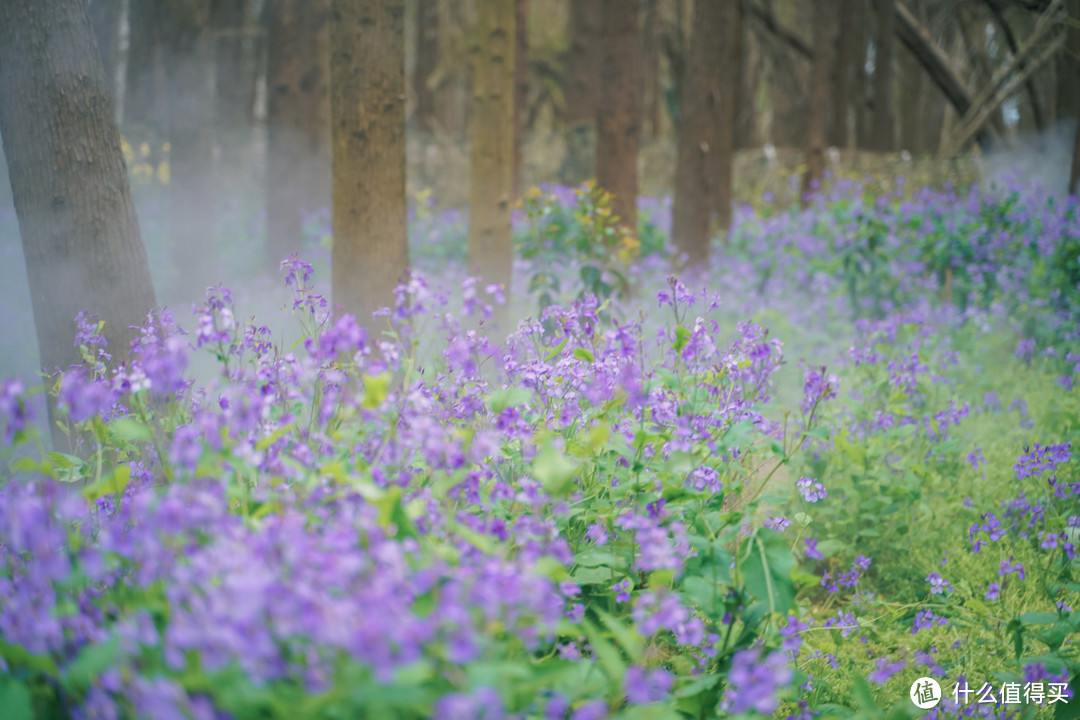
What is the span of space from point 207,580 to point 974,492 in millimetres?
3701

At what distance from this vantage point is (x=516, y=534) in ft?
6.04

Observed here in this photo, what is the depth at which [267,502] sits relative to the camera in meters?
1.56

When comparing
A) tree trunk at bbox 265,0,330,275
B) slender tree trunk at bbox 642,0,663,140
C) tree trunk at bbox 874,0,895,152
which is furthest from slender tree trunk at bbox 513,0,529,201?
tree trunk at bbox 874,0,895,152

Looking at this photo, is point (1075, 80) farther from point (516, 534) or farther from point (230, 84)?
point (516, 534)

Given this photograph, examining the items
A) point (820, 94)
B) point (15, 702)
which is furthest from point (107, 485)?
point (820, 94)

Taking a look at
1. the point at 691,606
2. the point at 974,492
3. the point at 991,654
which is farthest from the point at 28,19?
the point at 974,492

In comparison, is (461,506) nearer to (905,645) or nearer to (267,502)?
(267,502)

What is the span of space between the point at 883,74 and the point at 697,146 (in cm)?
890

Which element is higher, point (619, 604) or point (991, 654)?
point (619, 604)

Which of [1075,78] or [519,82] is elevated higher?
[519,82]

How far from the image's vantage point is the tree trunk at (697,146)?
8.48 metres

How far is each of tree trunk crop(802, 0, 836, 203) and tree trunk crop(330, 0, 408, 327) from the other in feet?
27.2

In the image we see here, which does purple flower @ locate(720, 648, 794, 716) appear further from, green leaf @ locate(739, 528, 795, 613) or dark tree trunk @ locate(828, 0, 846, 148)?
dark tree trunk @ locate(828, 0, 846, 148)

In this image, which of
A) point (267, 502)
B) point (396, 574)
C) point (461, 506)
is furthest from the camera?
point (461, 506)
